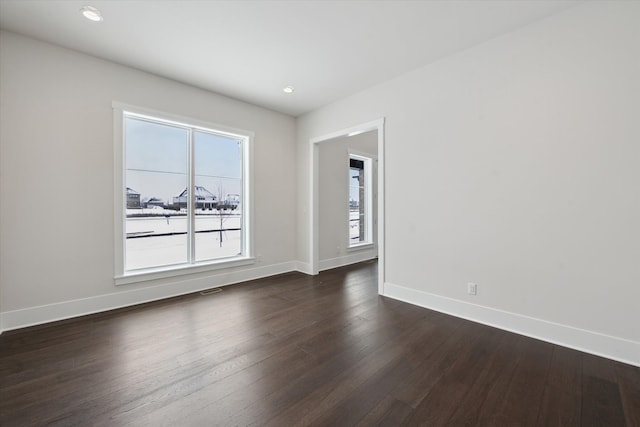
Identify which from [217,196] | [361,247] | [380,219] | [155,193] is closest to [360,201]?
[361,247]

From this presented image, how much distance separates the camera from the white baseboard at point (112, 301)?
9.12 feet

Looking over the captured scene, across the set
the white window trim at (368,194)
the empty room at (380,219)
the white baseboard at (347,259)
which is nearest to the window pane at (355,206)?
the white window trim at (368,194)

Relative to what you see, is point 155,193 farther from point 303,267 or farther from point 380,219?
point 380,219

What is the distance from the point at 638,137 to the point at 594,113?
35 centimetres

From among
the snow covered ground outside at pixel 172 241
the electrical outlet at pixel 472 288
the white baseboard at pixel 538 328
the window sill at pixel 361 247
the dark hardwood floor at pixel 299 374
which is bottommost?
the dark hardwood floor at pixel 299 374

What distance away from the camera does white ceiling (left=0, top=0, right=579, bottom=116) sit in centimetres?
238

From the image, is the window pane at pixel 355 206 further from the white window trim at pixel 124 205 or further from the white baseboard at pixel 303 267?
the white window trim at pixel 124 205

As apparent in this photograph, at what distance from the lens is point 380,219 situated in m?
3.80

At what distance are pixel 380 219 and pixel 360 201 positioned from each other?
2.95m

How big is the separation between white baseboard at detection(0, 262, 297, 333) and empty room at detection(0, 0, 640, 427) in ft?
0.07

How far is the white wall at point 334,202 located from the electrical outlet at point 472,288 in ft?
9.25

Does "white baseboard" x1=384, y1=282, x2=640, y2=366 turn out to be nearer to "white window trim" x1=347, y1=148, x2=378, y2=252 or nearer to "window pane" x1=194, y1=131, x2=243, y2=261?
"window pane" x1=194, y1=131, x2=243, y2=261

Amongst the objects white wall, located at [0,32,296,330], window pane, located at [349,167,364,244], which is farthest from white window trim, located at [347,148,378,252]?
white wall, located at [0,32,296,330]

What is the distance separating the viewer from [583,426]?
1.53 metres
